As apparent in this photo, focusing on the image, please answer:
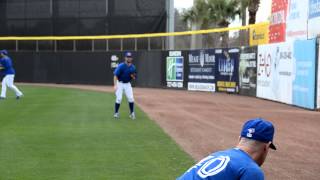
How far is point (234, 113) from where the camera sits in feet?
61.8

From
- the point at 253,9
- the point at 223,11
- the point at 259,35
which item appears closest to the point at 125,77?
the point at 259,35

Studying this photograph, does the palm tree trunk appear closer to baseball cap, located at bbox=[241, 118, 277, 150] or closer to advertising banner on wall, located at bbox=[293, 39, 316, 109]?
advertising banner on wall, located at bbox=[293, 39, 316, 109]

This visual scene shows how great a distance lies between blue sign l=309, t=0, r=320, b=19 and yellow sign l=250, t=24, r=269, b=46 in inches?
238

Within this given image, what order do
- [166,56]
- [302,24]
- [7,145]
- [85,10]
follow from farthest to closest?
[85,10], [166,56], [302,24], [7,145]

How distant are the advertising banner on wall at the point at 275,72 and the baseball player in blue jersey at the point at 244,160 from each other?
18687mm

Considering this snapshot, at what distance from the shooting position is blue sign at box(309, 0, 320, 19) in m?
20.2

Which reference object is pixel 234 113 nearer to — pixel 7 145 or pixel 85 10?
pixel 7 145

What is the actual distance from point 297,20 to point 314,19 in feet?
6.05

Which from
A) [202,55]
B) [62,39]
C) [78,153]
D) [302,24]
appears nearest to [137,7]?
[62,39]

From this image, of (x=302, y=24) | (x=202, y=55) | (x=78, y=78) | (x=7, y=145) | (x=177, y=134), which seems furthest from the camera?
(x=78, y=78)

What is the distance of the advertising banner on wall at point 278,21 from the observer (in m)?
24.2

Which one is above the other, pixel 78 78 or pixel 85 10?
pixel 85 10

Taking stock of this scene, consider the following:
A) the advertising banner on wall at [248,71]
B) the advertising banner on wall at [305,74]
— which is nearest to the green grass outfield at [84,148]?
the advertising banner on wall at [305,74]

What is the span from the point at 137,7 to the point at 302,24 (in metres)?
22.6
